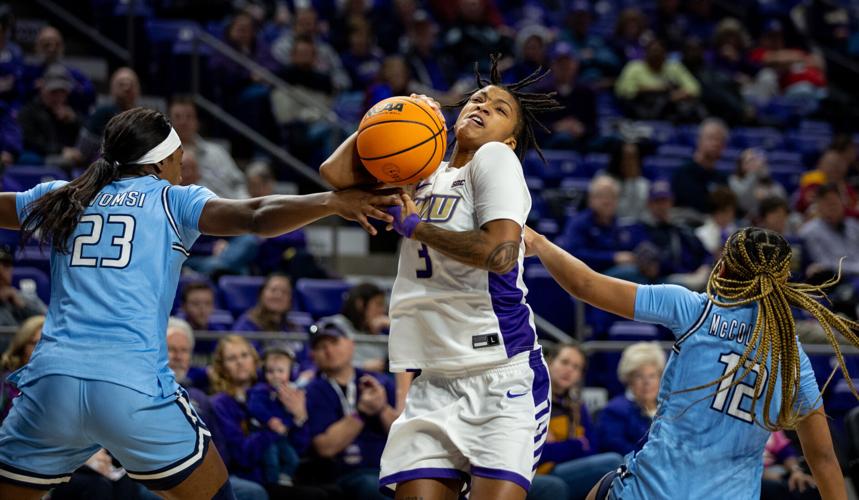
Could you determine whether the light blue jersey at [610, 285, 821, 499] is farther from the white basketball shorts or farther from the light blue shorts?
the light blue shorts

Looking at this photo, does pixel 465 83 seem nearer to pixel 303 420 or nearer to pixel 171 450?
pixel 303 420

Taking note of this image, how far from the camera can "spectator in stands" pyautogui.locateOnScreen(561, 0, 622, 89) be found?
1409cm

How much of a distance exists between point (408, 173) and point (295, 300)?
4761 millimetres

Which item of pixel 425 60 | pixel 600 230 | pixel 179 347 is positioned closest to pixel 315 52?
pixel 425 60

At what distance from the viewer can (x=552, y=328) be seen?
8102mm

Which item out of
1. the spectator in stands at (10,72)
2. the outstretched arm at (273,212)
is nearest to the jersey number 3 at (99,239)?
the outstretched arm at (273,212)

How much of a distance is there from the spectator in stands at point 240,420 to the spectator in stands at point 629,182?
525 cm

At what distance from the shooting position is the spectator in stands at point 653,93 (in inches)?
536

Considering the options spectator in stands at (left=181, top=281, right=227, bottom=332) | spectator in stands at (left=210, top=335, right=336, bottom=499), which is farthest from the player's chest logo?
spectator in stands at (left=181, top=281, right=227, bottom=332)

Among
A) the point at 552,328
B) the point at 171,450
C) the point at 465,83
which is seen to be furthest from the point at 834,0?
the point at 171,450

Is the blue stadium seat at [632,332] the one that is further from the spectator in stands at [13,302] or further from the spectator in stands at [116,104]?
the spectator in stands at [116,104]

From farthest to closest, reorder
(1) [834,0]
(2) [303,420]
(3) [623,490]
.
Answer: (1) [834,0] → (2) [303,420] → (3) [623,490]

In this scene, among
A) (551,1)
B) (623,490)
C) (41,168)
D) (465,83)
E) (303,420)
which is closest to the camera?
(623,490)

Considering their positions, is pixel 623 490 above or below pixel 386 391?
above
